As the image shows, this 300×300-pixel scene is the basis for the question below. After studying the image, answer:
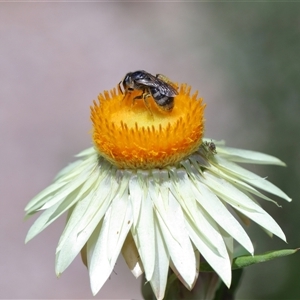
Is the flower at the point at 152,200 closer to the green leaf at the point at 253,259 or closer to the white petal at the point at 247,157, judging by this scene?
the green leaf at the point at 253,259

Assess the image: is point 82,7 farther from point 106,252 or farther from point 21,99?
point 106,252

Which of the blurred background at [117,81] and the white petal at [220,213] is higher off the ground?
the blurred background at [117,81]

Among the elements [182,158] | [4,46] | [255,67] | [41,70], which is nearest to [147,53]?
[41,70]

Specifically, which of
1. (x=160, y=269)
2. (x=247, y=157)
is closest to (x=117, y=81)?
(x=247, y=157)

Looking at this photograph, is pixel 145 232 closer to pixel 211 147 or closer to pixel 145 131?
pixel 145 131

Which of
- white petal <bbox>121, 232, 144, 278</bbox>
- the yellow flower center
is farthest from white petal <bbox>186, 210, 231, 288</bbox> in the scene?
the yellow flower center

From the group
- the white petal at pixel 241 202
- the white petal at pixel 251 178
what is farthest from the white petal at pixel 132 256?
the white petal at pixel 251 178
